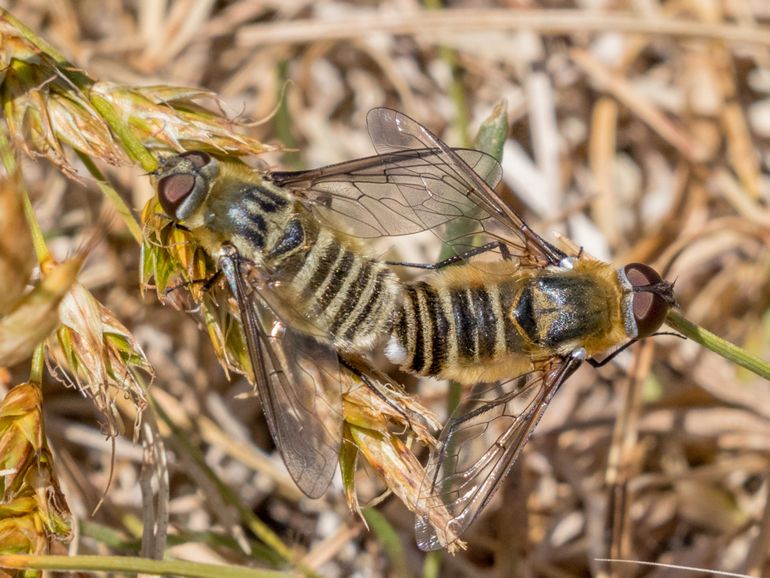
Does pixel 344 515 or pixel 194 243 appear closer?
pixel 194 243

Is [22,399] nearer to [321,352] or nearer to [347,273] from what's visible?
[321,352]

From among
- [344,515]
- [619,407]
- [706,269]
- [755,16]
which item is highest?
[755,16]

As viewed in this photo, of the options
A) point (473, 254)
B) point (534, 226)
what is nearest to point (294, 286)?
point (473, 254)

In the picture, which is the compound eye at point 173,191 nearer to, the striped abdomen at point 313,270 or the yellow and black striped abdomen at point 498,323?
the striped abdomen at point 313,270

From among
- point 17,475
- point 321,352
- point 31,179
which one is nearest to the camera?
point 17,475

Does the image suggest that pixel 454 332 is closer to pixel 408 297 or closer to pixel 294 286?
pixel 408 297

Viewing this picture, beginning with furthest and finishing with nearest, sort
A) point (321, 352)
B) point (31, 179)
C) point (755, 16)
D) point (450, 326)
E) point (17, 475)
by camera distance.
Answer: point (755, 16), point (31, 179), point (450, 326), point (321, 352), point (17, 475)

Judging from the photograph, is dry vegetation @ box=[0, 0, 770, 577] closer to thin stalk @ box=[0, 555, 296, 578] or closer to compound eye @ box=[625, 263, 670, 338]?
compound eye @ box=[625, 263, 670, 338]

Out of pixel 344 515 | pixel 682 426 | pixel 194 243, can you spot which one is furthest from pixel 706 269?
pixel 194 243

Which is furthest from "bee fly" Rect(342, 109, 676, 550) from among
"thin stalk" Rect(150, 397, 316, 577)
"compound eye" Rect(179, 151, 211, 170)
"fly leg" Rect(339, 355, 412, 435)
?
"thin stalk" Rect(150, 397, 316, 577)
